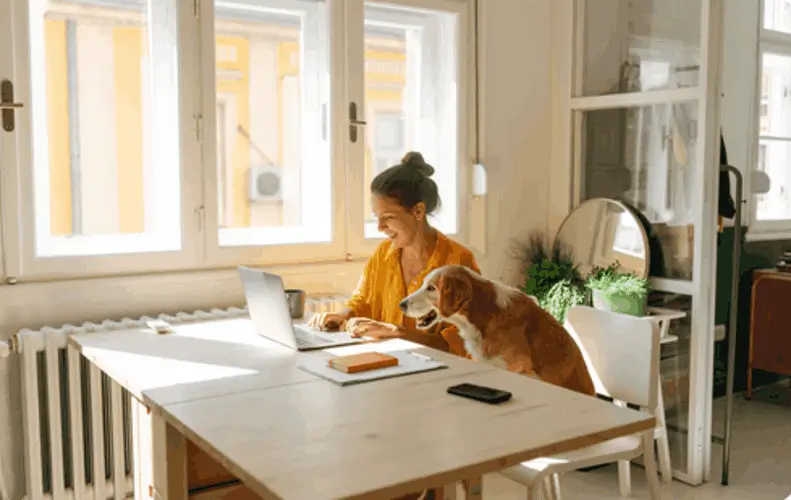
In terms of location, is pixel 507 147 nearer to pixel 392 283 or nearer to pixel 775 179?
pixel 392 283

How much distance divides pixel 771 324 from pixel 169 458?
3539 mm

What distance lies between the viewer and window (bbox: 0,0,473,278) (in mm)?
2664

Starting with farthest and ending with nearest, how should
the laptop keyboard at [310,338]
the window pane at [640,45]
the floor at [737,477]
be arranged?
the window pane at [640,45] < the floor at [737,477] < the laptop keyboard at [310,338]

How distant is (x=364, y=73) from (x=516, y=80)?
826mm

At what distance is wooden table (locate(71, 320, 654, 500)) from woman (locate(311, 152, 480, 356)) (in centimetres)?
37

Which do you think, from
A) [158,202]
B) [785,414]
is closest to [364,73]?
[158,202]

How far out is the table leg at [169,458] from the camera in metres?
1.71

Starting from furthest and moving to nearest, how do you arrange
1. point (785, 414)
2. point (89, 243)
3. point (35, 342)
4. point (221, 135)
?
point (785, 414)
point (221, 135)
point (89, 243)
point (35, 342)

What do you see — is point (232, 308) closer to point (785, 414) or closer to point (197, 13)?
point (197, 13)

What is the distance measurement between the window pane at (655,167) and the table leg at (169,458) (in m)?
2.22

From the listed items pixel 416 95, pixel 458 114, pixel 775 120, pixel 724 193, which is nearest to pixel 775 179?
pixel 775 120

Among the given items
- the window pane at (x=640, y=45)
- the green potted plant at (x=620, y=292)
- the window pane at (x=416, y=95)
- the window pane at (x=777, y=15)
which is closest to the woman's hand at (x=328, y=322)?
the window pane at (x=416, y=95)

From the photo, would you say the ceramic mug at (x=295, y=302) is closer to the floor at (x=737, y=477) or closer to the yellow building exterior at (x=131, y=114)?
the yellow building exterior at (x=131, y=114)

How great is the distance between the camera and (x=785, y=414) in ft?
13.3
